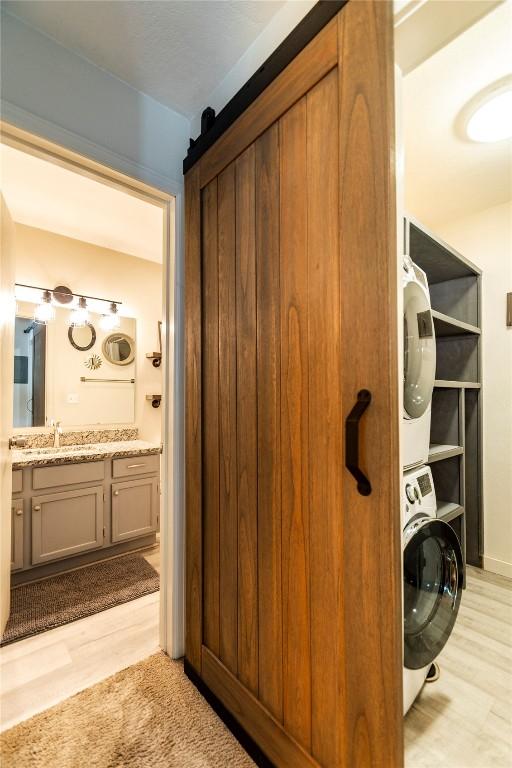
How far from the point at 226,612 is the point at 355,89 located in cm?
165

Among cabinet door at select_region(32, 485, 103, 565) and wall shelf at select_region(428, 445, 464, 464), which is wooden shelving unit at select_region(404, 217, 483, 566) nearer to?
wall shelf at select_region(428, 445, 464, 464)

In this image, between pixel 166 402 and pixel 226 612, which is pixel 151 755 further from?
pixel 166 402

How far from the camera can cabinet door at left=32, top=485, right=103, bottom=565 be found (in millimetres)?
2291

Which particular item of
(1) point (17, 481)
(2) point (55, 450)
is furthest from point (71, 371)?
(1) point (17, 481)

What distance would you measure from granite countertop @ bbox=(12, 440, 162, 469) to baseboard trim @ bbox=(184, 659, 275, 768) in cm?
110

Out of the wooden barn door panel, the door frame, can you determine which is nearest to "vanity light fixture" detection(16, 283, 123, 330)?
the door frame

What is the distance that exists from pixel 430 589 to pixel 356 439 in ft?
3.45

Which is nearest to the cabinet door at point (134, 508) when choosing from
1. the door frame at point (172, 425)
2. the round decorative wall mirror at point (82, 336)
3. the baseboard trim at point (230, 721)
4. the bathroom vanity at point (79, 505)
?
the bathroom vanity at point (79, 505)

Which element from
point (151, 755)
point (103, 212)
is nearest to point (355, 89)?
point (151, 755)

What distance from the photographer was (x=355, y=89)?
0.80 metres

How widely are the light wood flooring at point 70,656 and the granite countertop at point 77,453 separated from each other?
97cm

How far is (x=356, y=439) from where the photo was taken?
77 cm

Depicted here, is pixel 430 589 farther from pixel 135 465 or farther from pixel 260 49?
pixel 260 49

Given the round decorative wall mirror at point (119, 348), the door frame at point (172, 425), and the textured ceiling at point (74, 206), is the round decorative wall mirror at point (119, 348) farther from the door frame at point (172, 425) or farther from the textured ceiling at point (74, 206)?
the door frame at point (172, 425)
